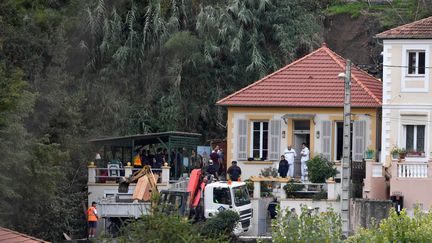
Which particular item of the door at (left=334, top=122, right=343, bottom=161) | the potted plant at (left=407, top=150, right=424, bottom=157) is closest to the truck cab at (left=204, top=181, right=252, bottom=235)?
the potted plant at (left=407, top=150, right=424, bottom=157)

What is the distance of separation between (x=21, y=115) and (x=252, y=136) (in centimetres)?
1149

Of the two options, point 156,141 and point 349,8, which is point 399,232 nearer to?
point 156,141

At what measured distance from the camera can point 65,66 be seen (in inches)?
2662

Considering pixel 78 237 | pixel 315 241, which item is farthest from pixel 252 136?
pixel 315 241

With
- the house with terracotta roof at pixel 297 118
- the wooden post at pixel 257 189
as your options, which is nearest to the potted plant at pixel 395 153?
the house with terracotta roof at pixel 297 118

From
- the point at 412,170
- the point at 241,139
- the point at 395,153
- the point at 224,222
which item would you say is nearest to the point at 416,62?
the point at 395,153

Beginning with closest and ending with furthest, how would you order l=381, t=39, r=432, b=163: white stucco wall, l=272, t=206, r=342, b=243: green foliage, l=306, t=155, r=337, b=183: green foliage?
l=272, t=206, r=342, b=243: green foliage
l=306, t=155, r=337, b=183: green foliage
l=381, t=39, r=432, b=163: white stucco wall

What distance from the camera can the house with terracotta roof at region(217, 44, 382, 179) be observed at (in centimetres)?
6378

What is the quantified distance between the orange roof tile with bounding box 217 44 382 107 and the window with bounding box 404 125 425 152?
280cm

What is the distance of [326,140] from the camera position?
63938mm

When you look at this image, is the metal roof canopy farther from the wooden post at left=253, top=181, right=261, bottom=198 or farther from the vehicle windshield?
the vehicle windshield

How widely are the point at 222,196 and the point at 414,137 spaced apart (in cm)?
830

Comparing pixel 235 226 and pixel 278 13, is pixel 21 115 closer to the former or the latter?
pixel 235 226

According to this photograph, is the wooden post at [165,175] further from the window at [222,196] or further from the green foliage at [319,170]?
the green foliage at [319,170]
